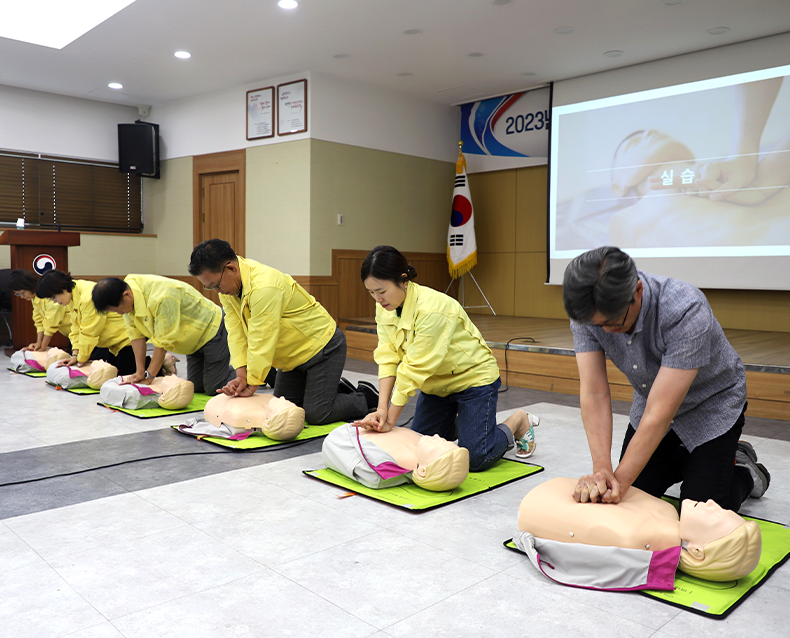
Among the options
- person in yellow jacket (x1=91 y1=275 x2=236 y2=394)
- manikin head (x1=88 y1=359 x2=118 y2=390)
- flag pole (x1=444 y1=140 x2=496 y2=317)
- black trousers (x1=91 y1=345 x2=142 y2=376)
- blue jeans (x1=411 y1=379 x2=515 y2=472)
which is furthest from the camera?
flag pole (x1=444 y1=140 x2=496 y2=317)

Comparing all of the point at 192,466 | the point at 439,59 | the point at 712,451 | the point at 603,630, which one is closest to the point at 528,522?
the point at 603,630

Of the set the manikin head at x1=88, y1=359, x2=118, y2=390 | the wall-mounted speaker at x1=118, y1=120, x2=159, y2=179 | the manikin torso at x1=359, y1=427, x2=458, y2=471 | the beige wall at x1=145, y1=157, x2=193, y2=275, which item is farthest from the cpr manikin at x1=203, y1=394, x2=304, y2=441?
the wall-mounted speaker at x1=118, y1=120, x2=159, y2=179

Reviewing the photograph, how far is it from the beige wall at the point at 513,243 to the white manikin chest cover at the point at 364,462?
5.23 metres

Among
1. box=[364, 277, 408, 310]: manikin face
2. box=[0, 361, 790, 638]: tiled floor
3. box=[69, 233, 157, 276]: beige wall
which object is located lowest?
box=[0, 361, 790, 638]: tiled floor

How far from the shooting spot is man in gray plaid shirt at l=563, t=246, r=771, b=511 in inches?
61.7

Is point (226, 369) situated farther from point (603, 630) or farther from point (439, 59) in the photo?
point (439, 59)

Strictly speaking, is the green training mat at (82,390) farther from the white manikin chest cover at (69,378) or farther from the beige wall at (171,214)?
the beige wall at (171,214)

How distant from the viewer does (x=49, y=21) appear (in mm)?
6004

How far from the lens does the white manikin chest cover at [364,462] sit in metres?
2.49

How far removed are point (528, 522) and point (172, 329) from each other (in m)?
2.66

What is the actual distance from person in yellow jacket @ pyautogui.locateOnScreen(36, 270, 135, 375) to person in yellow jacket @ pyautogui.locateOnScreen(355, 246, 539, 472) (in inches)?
103

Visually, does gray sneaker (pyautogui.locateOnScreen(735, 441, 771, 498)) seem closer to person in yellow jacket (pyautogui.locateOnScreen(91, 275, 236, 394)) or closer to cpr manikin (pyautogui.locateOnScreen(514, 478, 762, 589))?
cpr manikin (pyautogui.locateOnScreen(514, 478, 762, 589))

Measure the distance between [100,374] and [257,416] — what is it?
177 cm

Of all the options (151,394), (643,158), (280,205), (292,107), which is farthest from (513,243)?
(151,394)
